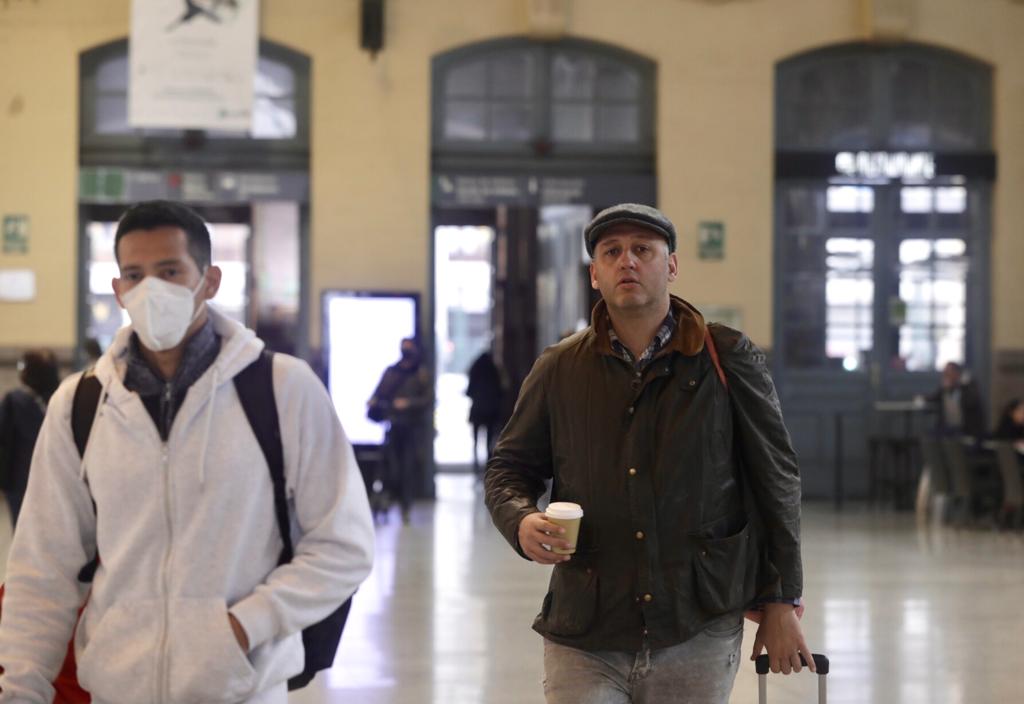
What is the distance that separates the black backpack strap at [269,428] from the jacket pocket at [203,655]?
19cm

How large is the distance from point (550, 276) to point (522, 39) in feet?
18.0

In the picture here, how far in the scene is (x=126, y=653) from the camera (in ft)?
7.95

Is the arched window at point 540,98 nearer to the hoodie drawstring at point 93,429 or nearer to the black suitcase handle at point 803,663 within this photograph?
the black suitcase handle at point 803,663

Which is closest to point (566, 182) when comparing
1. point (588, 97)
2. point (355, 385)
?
point (588, 97)

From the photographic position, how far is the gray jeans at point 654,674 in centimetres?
301

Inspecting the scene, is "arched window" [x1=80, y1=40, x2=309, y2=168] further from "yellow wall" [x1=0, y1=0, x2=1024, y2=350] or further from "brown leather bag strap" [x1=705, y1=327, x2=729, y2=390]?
"brown leather bag strap" [x1=705, y1=327, x2=729, y2=390]

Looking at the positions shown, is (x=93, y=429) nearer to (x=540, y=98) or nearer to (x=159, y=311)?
(x=159, y=311)

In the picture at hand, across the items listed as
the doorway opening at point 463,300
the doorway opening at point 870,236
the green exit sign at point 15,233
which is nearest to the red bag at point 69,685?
the green exit sign at point 15,233

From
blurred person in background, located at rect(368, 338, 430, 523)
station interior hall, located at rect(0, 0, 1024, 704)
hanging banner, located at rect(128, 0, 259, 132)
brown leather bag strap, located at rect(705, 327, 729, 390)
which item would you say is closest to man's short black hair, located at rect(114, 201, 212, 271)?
brown leather bag strap, located at rect(705, 327, 729, 390)

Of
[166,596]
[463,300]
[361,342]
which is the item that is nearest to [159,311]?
[166,596]

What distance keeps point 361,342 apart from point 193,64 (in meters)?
2.78

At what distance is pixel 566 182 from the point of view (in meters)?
14.4

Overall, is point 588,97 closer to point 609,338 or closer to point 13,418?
point 13,418

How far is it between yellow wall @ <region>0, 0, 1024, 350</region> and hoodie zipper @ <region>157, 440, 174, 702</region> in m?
11.6
